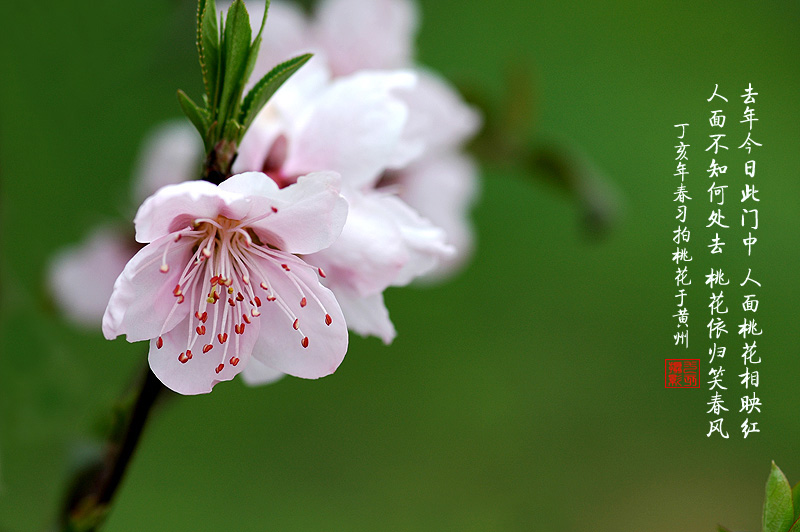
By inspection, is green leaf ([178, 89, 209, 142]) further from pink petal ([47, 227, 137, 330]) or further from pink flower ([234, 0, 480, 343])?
pink petal ([47, 227, 137, 330])

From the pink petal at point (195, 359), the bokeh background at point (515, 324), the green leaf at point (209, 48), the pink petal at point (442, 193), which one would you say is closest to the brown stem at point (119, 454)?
the pink petal at point (195, 359)

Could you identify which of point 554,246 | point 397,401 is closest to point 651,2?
point 554,246

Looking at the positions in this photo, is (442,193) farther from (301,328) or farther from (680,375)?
(301,328)

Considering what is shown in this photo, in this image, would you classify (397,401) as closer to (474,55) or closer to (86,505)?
(474,55)

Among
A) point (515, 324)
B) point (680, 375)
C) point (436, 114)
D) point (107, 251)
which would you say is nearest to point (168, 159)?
point (107, 251)

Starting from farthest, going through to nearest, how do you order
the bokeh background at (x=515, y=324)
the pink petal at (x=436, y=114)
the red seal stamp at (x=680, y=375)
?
the bokeh background at (x=515, y=324), the red seal stamp at (x=680, y=375), the pink petal at (x=436, y=114)

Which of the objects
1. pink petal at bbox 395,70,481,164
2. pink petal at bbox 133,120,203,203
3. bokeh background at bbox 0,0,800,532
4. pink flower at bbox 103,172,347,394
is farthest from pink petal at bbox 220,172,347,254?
bokeh background at bbox 0,0,800,532

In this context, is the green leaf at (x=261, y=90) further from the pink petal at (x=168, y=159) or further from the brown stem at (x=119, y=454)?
the pink petal at (x=168, y=159)
